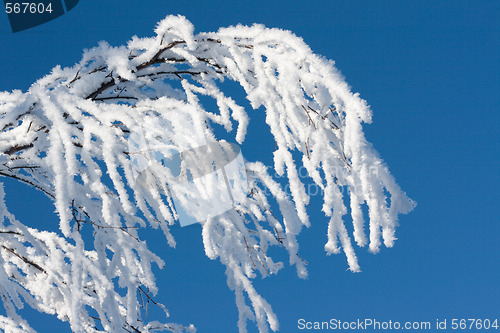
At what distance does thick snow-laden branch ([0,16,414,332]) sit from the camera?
180 centimetres

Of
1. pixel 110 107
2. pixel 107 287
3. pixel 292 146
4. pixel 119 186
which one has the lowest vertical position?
pixel 107 287

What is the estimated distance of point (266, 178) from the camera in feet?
7.55

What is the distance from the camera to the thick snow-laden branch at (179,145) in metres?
1.80

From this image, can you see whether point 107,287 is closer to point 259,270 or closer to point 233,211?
point 233,211

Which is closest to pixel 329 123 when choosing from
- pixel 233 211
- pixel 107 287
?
pixel 233 211

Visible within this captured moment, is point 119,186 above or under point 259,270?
under

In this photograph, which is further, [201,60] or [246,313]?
Result: [246,313]

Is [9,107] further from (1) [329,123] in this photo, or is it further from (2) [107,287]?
(1) [329,123]

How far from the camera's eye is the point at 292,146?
1.96 m

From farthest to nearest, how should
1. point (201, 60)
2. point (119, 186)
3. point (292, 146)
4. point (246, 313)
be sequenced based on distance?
point (246, 313) → point (201, 60) → point (292, 146) → point (119, 186)

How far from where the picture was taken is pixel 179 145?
7.11ft

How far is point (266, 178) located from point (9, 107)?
1.54m

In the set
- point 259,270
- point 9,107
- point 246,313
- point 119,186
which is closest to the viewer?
point 119,186

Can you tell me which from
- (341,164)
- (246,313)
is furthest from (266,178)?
(246,313)
